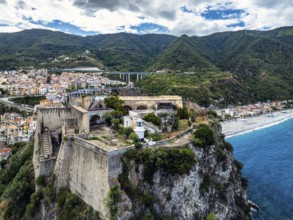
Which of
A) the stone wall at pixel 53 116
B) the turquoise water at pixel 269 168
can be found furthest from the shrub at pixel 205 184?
the stone wall at pixel 53 116

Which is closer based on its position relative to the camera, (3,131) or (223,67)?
(3,131)

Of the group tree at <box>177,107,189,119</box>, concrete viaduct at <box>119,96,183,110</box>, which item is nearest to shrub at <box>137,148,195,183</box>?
tree at <box>177,107,189,119</box>

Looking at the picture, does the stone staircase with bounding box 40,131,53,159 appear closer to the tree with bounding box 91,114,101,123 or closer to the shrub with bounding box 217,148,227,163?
the tree with bounding box 91,114,101,123

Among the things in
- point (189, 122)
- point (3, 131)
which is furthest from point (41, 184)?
point (3, 131)

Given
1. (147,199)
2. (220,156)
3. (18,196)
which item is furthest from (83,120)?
(220,156)

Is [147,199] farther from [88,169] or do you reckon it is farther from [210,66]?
[210,66]

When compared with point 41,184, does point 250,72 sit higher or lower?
higher

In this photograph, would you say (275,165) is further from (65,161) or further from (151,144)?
(65,161)
